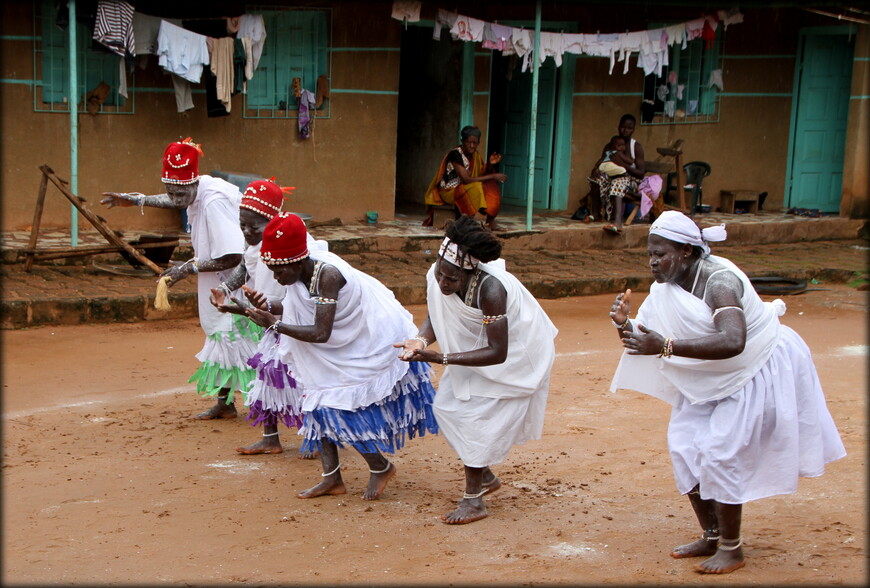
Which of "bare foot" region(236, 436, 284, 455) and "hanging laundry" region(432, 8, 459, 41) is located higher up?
"hanging laundry" region(432, 8, 459, 41)

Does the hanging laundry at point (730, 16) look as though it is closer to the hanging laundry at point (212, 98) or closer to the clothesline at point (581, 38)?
the clothesline at point (581, 38)

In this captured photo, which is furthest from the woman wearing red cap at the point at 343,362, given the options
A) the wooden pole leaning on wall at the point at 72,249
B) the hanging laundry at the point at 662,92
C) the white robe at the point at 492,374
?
the hanging laundry at the point at 662,92

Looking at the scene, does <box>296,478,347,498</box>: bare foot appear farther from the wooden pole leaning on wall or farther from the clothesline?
the clothesline

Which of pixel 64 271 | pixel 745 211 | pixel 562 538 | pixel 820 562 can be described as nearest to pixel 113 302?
pixel 64 271

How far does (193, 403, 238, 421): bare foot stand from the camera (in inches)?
269

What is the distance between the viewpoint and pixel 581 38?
13.4 meters

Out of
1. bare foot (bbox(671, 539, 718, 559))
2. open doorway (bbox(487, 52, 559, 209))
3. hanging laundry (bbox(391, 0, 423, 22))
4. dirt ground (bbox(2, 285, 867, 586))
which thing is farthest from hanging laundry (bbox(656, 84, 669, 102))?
bare foot (bbox(671, 539, 718, 559))

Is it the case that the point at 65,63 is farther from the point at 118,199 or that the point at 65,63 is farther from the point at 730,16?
the point at 730,16

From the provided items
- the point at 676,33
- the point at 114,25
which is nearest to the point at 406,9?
the point at 114,25

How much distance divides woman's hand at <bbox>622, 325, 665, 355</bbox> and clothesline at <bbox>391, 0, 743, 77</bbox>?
9051 millimetres

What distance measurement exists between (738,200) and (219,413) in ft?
36.3

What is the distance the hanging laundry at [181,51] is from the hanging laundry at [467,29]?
3.00 meters

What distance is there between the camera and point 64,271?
10555 mm

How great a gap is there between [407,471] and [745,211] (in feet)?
37.7
